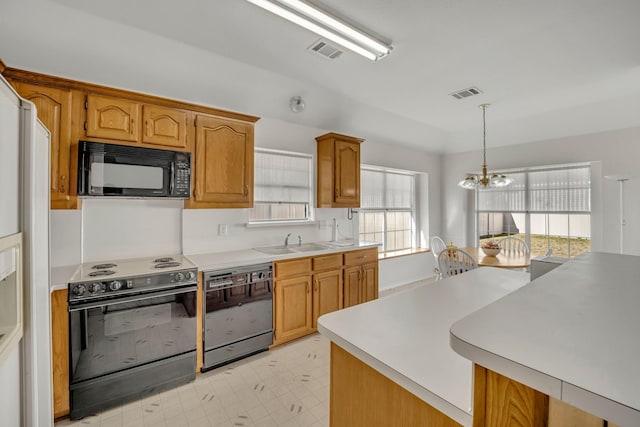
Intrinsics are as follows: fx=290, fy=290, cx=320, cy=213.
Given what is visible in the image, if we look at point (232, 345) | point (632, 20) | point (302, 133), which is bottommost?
point (232, 345)

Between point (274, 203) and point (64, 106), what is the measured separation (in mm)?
2057

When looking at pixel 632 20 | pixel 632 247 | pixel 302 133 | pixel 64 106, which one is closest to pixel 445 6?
pixel 632 20

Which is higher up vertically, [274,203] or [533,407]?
[274,203]

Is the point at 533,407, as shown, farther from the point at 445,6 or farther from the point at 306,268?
the point at 306,268

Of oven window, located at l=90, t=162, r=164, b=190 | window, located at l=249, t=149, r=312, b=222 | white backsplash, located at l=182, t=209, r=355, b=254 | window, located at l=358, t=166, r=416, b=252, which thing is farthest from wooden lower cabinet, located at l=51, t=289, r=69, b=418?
window, located at l=358, t=166, r=416, b=252

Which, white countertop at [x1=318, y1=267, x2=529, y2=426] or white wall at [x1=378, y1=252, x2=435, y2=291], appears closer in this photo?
white countertop at [x1=318, y1=267, x2=529, y2=426]

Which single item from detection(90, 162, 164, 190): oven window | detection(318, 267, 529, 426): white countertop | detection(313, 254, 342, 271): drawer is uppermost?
detection(90, 162, 164, 190): oven window

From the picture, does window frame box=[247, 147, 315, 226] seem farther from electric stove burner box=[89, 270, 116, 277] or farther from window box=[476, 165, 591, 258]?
window box=[476, 165, 591, 258]

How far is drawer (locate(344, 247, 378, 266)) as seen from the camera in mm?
3459

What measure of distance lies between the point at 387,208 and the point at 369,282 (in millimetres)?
1817

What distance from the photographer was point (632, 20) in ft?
6.94

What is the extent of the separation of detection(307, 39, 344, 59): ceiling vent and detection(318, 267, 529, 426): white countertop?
2.05 m

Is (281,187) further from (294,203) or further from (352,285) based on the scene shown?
(352,285)

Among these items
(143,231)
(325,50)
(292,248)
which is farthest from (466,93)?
(143,231)
